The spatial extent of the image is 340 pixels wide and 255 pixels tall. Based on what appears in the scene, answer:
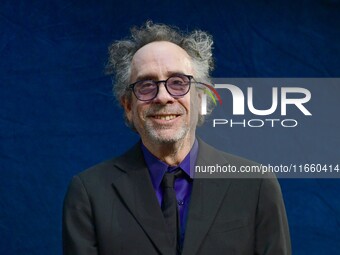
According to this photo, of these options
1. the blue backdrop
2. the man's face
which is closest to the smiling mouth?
the man's face

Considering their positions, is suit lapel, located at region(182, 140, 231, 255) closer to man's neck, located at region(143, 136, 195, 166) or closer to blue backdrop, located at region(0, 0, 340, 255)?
man's neck, located at region(143, 136, 195, 166)

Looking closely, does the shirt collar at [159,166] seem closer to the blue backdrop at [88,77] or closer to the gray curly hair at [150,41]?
the gray curly hair at [150,41]

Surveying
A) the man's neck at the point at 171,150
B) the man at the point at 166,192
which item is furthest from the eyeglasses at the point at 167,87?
the man's neck at the point at 171,150

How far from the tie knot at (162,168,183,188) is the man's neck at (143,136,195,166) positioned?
2cm

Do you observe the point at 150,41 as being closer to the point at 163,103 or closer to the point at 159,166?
the point at 163,103

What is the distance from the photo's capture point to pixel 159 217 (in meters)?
1.59

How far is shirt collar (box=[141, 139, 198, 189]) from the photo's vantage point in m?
1.64

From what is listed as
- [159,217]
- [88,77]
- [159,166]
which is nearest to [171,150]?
[159,166]

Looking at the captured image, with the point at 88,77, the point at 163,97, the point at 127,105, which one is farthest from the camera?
the point at 88,77

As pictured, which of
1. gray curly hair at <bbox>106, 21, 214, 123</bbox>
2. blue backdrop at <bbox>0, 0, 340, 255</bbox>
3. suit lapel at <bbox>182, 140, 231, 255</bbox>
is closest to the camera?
suit lapel at <bbox>182, 140, 231, 255</bbox>

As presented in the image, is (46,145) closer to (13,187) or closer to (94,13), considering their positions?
(13,187)

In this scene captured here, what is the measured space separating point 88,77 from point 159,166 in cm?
85

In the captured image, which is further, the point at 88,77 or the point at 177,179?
the point at 88,77

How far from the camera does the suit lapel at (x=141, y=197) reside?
5.16 feet
